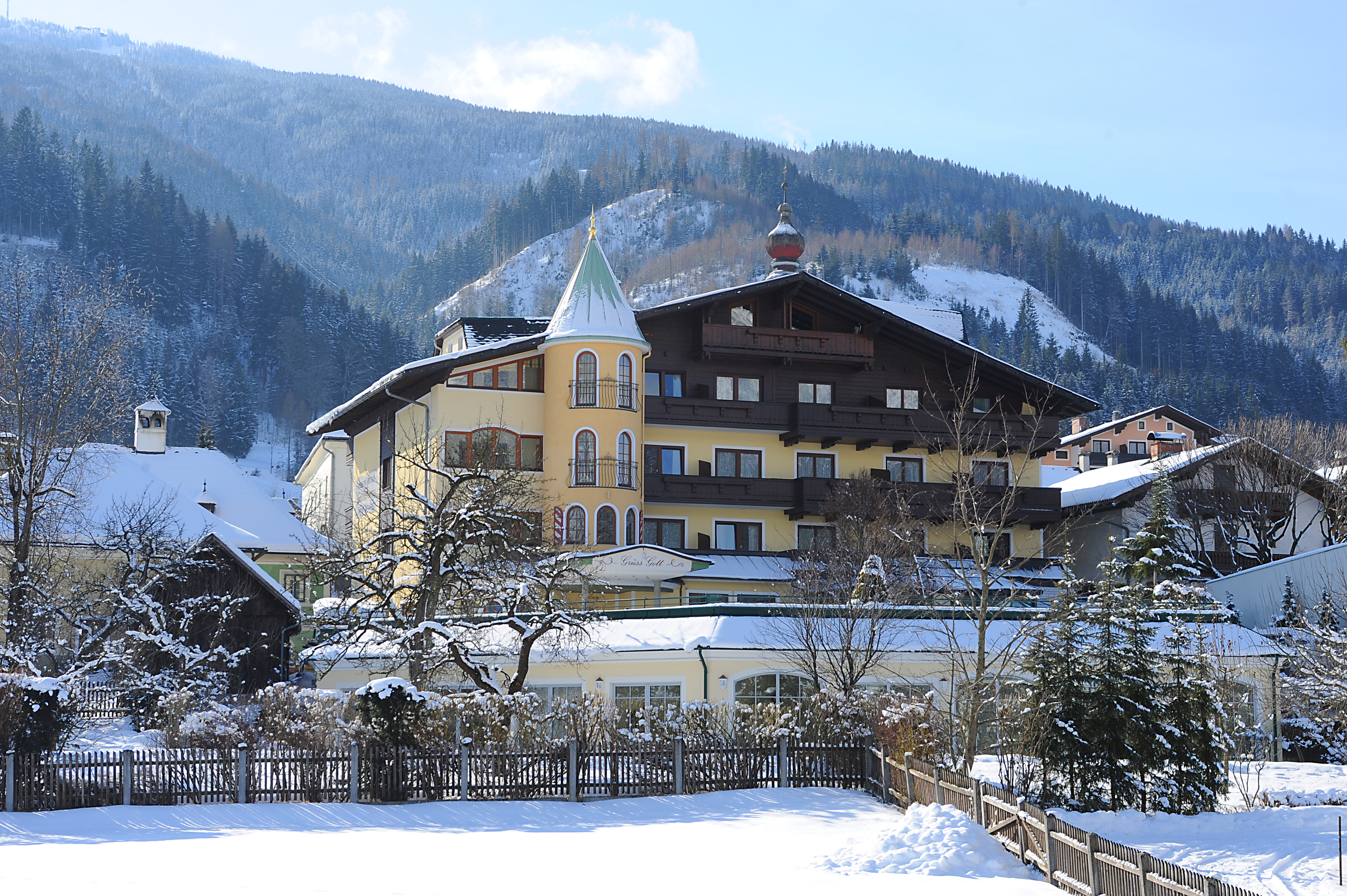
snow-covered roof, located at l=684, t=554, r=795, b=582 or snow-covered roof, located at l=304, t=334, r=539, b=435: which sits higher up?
snow-covered roof, located at l=304, t=334, r=539, b=435

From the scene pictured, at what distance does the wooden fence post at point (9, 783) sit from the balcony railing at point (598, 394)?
26.7 m

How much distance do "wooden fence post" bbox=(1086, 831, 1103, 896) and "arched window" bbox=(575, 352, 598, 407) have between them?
1323 inches

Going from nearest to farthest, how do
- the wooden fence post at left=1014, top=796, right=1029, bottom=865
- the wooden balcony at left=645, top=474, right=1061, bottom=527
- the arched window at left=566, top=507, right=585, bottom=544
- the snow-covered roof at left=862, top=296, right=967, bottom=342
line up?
the wooden fence post at left=1014, top=796, right=1029, bottom=865, the arched window at left=566, top=507, right=585, bottom=544, the wooden balcony at left=645, top=474, right=1061, bottom=527, the snow-covered roof at left=862, top=296, right=967, bottom=342

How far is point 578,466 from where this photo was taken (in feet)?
157

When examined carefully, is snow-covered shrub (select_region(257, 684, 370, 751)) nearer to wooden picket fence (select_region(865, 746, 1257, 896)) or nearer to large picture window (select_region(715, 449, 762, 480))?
wooden picket fence (select_region(865, 746, 1257, 896))

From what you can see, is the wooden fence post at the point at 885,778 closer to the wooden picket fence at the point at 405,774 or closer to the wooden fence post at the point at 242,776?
the wooden picket fence at the point at 405,774

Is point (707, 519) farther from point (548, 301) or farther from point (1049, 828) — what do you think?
point (548, 301)

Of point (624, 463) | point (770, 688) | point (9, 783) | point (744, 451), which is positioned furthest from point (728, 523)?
point (9, 783)

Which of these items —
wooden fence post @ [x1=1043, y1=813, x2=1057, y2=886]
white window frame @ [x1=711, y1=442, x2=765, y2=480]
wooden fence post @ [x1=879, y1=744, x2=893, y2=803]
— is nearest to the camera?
wooden fence post @ [x1=1043, y1=813, x2=1057, y2=886]

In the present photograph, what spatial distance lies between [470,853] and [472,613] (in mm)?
13968

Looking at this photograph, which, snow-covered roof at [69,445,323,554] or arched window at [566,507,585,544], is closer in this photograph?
snow-covered roof at [69,445,323,554]

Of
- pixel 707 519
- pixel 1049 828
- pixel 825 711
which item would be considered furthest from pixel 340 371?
pixel 1049 828

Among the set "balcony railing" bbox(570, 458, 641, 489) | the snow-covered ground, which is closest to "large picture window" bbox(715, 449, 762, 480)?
"balcony railing" bbox(570, 458, 641, 489)

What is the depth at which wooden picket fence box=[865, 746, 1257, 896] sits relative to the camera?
546 inches
